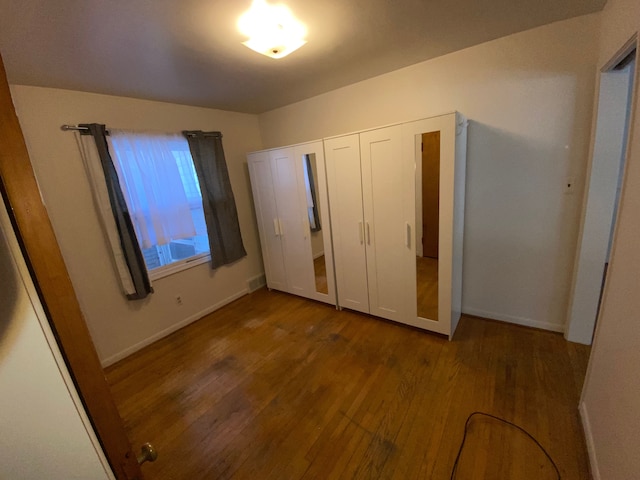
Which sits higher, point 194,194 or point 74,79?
point 74,79

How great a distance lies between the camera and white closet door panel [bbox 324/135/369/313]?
2355 mm

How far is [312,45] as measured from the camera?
1.80 metres

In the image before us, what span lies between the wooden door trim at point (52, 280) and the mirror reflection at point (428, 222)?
2085mm

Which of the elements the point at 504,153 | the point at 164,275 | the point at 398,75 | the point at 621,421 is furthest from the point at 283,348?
the point at 398,75

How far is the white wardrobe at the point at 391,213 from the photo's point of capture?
197 cm

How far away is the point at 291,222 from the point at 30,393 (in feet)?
8.50

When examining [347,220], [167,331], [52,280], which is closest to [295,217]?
[347,220]

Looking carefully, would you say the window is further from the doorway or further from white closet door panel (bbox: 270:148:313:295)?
the doorway

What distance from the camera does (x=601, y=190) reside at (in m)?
1.73

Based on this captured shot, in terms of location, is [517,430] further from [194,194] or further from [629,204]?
[194,194]

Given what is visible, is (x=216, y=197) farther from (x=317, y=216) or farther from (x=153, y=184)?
(x=317, y=216)

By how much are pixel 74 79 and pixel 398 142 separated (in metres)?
2.48

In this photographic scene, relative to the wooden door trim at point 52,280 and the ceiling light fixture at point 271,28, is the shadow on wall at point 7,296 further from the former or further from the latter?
the ceiling light fixture at point 271,28

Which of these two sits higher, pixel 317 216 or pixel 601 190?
pixel 601 190
